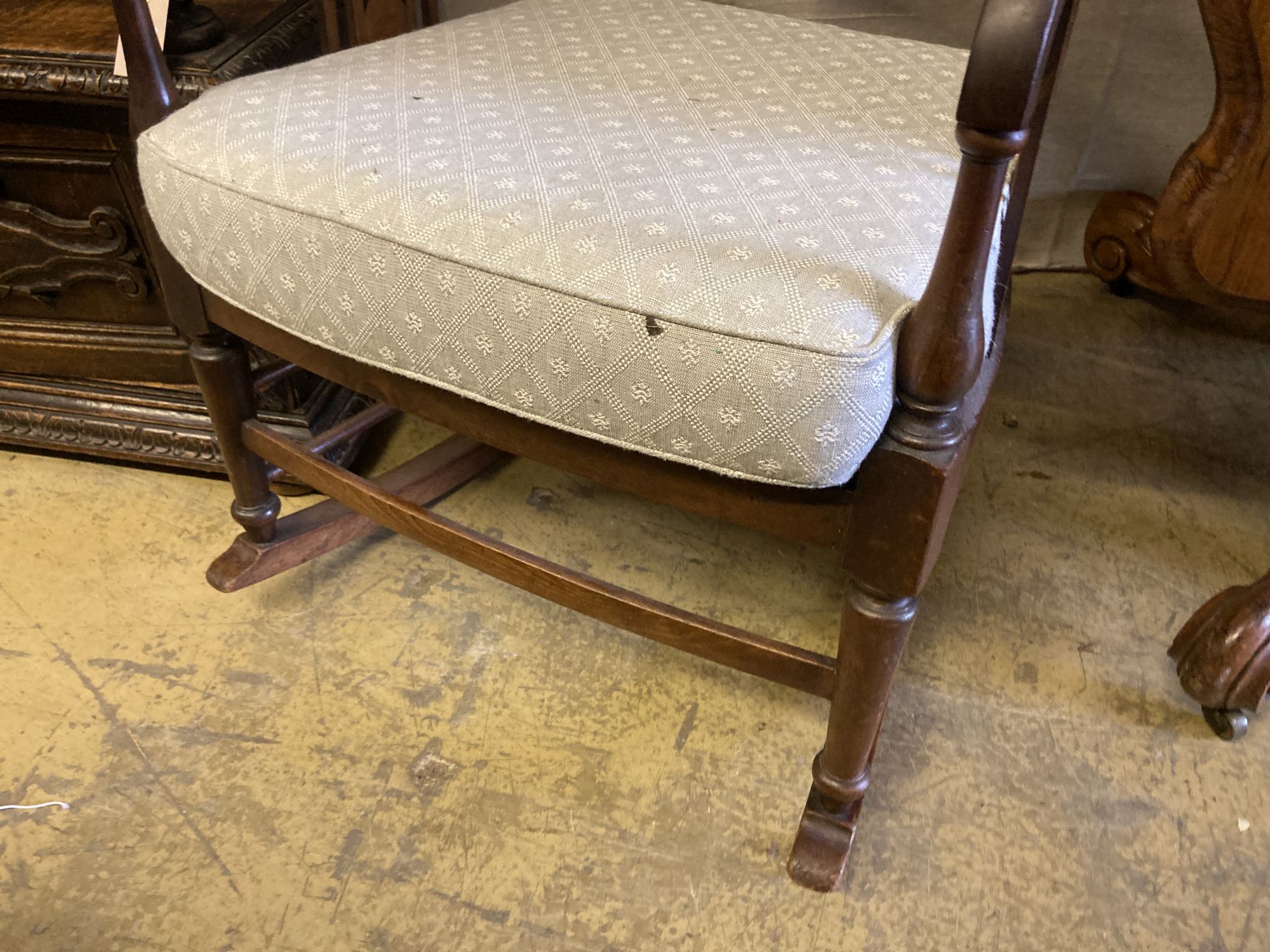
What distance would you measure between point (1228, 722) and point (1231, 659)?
70 mm

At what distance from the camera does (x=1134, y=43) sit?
1.31 m

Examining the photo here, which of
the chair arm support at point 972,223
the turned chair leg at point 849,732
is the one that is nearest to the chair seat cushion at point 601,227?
the chair arm support at point 972,223

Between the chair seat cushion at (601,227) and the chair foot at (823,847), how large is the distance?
1.13 ft

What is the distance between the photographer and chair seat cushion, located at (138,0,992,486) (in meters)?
0.54

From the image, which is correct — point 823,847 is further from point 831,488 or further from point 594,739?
point 831,488

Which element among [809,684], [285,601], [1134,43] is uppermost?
[1134,43]

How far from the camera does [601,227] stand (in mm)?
577

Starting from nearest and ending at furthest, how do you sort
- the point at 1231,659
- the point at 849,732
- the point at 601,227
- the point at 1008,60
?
the point at 1008,60, the point at 601,227, the point at 849,732, the point at 1231,659

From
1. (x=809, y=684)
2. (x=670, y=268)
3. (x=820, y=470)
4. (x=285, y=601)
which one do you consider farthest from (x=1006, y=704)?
(x=285, y=601)

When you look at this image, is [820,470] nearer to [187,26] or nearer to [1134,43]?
[187,26]

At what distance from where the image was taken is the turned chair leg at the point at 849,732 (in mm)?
638

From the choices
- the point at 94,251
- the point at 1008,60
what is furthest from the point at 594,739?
the point at 94,251

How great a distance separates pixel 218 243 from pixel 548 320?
0.29 metres

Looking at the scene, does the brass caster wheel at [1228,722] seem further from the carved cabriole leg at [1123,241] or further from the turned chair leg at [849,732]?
the carved cabriole leg at [1123,241]
